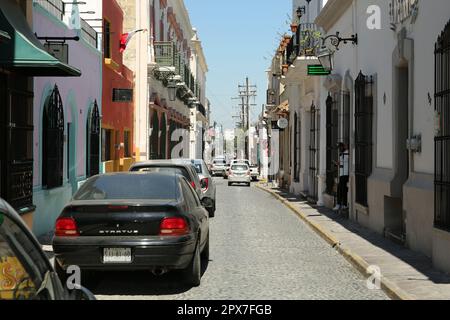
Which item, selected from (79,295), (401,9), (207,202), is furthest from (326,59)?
(79,295)

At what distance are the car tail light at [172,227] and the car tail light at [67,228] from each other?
1.00 metres

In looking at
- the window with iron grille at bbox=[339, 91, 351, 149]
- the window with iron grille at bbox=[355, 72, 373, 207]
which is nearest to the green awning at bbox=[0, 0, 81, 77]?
the window with iron grille at bbox=[355, 72, 373, 207]

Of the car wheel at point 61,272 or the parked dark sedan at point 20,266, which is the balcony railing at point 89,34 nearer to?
the car wheel at point 61,272

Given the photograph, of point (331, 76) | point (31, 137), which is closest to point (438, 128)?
point (31, 137)

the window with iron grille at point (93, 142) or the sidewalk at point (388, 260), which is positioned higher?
the window with iron grille at point (93, 142)

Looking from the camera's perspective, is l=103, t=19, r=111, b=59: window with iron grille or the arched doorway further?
the arched doorway

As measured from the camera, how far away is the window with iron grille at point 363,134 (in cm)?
1585

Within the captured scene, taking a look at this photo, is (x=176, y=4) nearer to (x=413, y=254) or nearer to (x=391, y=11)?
(x=391, y=11)

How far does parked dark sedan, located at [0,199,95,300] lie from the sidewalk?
5.16 meters

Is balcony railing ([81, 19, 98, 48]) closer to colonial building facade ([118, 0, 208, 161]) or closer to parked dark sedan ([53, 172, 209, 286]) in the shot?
colonial building facade ([118, 0, 208, 161])

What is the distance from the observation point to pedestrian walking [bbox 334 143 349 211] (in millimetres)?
18094

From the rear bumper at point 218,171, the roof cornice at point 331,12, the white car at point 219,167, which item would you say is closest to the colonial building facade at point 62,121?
the roof cornice at point 331,12

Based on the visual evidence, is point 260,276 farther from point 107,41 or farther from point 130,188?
point 107,41

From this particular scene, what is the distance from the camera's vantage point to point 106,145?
22953 mm
